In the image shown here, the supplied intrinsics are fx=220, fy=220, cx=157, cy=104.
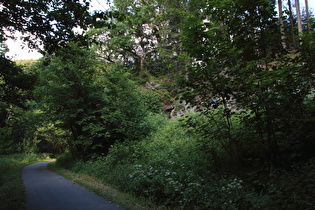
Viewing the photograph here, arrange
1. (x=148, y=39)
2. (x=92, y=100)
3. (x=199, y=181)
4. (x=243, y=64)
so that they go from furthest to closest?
(x=148, y=39)
(x=92, y=100)
(x=199, y=181)
(x=243, y=64)

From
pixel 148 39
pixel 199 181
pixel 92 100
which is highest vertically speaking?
pixel 148 39

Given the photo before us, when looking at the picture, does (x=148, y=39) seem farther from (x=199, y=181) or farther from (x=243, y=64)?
(x=199, y=181)

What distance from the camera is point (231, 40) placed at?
5484mm

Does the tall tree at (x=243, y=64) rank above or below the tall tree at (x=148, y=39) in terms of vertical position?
below

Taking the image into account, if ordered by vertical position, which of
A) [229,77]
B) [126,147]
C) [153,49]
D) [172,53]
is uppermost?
[153,49]

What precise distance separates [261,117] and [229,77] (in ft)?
4.09

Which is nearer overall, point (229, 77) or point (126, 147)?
point (229, 77)

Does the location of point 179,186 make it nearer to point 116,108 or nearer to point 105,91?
point 116,108

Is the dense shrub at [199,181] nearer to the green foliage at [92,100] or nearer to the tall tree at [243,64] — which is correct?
the tall tree at [243,64]

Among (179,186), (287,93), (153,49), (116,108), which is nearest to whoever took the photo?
(287,93)

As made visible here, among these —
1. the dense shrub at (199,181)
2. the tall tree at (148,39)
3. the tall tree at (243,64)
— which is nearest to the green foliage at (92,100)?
the dense shrub at (199,181)

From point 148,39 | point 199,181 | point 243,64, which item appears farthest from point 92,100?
point 148,39

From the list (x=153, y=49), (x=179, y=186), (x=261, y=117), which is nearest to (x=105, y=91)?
(x=179, y=186)

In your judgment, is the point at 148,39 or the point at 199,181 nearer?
the point at 199,181
